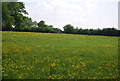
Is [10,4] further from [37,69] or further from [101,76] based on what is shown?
[101,76]

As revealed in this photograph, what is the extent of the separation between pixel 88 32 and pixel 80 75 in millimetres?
46134

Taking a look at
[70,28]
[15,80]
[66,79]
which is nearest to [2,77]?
[15,80]

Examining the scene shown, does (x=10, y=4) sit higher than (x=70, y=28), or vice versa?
(x=10, y=4)

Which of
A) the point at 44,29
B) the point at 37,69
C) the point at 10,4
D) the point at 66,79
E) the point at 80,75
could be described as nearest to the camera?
the point at 66,79

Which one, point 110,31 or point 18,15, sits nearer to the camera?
point 18,15

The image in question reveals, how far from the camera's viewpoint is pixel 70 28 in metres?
47.3

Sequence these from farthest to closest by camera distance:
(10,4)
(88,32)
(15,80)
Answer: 1. (88,32)
2. (10,4)
3. (15,80)

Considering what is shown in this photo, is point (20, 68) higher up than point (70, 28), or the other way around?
point (70, 28)

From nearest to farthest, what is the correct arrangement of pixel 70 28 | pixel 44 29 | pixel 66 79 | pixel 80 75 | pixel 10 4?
pixel 66 79 → pixel 80 75 → pixel 10 4 → pixel 44 29 → pixel 70 28

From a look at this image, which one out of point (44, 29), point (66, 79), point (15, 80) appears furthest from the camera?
point (44, 29)

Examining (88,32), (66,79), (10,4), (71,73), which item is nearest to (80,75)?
(71,73)

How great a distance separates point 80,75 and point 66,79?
3.65ft

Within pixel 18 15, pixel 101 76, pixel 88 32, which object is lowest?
pixel 101 76

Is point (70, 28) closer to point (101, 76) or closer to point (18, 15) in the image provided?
point (18, 15)
